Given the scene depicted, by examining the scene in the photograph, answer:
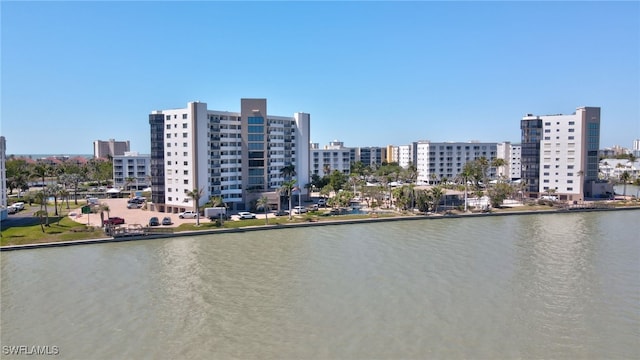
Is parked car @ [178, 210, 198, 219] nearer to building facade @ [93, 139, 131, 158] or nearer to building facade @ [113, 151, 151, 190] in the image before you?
building facade @ [113, 151, 151, 190]

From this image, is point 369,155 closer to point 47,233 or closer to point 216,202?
point 216,202

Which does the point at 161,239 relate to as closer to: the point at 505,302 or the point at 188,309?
the point at 188,309

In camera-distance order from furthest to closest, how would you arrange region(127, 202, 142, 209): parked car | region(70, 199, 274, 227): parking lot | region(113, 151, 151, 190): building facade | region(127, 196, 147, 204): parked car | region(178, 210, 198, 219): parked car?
region(113, 151, 151, 190): building facade
region(127, 196, 147, 204): parked car
region(127, 202, 142, 209): parked car
region(178, 210, 198, 219): parked car
region(70, 199, 274, 227): parking lot

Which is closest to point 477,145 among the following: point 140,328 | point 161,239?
point 161,239

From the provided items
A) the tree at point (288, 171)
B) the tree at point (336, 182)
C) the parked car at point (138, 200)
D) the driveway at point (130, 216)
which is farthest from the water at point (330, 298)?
the tree at point (336, 182)

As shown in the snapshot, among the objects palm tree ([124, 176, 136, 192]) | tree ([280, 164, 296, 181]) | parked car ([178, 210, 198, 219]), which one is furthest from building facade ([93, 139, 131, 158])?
parked car ([178, 210, 198, 219])

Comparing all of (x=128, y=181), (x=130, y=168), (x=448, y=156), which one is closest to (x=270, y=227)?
(x=128, y=181)
